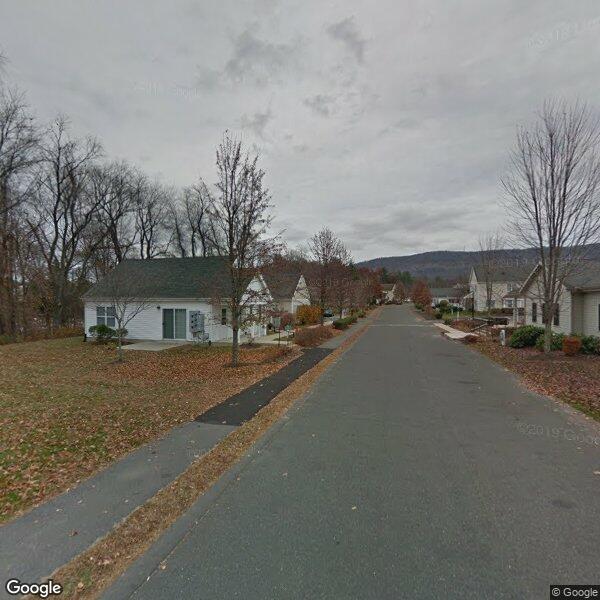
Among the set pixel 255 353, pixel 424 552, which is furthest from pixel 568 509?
pixel 255 353

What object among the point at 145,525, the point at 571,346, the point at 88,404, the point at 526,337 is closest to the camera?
the point at 145,525

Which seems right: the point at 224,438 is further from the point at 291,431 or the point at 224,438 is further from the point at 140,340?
the point at 140,340

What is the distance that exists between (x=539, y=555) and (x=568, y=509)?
3.55 ft

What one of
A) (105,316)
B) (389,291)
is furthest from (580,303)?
(389,291)

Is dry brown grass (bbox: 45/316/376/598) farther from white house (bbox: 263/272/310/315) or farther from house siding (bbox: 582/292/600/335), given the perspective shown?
white house (bbox: 263/272/310/315)

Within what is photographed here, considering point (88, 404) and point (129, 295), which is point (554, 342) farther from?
point (129, 295)

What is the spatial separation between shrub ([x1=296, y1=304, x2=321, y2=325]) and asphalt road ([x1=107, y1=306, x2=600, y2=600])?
81.1 ft

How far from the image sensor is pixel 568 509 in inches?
141

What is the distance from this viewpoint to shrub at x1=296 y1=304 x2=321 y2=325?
3150cm

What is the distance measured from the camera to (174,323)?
1941 cm

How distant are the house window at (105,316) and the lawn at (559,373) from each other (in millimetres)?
20232

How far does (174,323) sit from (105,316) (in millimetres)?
4839

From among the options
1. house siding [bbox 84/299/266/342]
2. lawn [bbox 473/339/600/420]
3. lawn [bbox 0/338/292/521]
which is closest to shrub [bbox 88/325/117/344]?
house siding [bbox 84/299/266/342]

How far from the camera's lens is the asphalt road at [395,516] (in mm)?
2607
